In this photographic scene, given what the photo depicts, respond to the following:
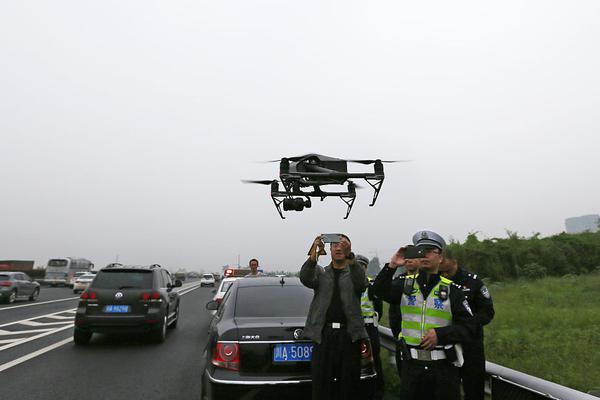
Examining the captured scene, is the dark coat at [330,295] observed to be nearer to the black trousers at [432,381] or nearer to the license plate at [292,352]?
the license plate at [292,352]

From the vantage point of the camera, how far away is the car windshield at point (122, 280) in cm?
962

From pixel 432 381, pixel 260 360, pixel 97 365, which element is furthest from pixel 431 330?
pixel 97 365

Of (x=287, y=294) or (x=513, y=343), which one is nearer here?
(x=287, y=294)

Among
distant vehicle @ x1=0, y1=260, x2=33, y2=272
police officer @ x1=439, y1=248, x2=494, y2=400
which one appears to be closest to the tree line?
police officer @ x1=439, y1=248, x2=494, y2=400

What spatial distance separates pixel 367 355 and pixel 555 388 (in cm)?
172

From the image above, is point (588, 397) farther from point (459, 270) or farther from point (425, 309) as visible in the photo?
point (459, 270)

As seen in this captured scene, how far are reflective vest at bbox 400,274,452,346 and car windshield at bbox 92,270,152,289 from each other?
7.65 m

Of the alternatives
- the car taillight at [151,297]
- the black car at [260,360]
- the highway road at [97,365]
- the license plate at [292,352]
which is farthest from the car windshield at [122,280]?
the license plate at [292,352]

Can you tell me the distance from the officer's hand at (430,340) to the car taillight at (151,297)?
24.9 ft

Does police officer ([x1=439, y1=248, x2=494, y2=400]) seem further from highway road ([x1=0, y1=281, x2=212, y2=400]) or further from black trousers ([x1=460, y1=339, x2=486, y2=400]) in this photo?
highway road ([x1=0, y1=281, x2=212, y2=400])

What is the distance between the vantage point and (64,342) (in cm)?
971

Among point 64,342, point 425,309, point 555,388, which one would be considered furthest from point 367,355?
point 64,342

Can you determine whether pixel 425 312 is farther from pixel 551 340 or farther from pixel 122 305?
pixel 122 305

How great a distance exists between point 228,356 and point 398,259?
5.71 ft
